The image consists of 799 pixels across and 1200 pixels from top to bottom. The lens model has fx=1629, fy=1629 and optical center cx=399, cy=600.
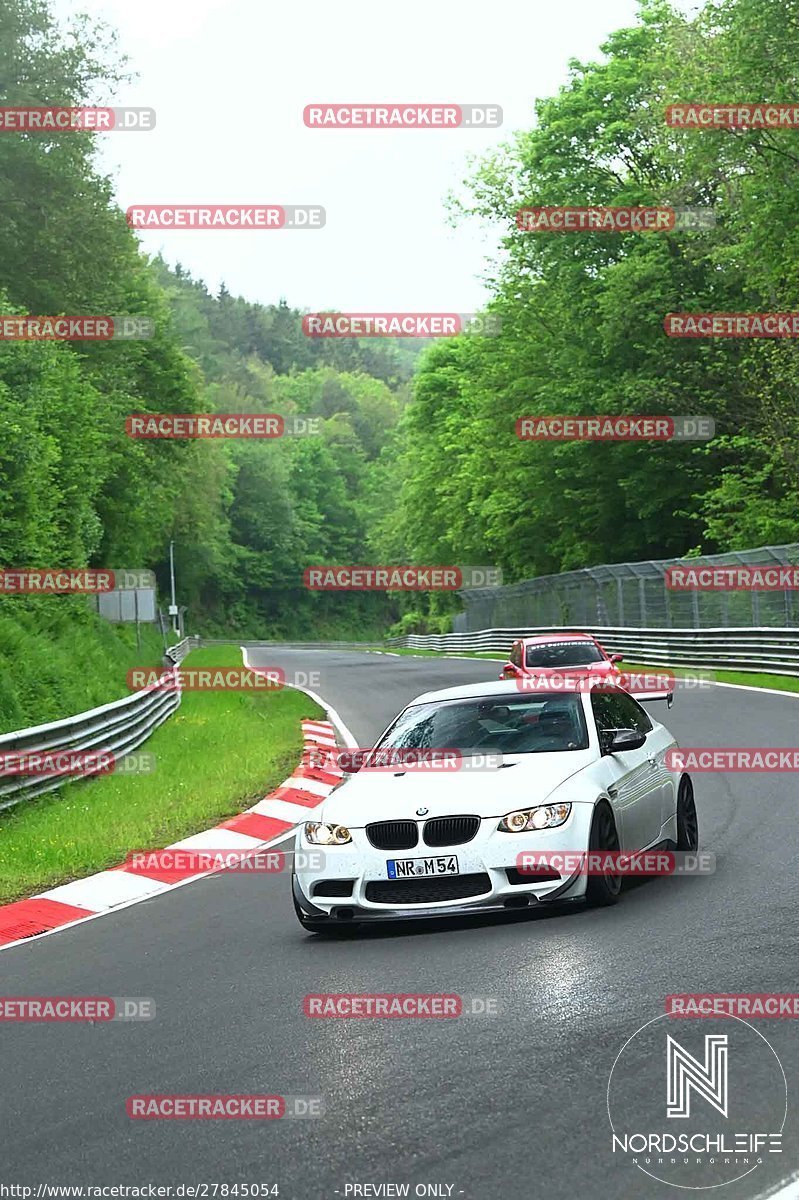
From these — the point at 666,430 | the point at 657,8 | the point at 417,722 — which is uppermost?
the point at 657,8

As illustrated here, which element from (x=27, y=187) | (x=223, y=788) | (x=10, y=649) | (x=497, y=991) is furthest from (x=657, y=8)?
(x=497, y=991)

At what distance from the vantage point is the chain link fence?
3334cm

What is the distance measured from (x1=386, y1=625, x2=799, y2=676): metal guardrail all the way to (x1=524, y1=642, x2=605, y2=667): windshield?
653cm

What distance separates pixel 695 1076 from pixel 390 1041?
57.4 inches

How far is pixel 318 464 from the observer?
155m

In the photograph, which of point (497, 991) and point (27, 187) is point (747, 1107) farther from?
point (27, 187)

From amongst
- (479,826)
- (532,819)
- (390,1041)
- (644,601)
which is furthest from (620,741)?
(644,601)

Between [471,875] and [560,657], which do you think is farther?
[560,657]

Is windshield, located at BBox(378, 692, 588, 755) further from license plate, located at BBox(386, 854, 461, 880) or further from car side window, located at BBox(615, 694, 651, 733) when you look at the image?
license plate, located at BBox(386, 854, 461, 880)

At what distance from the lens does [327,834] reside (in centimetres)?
940

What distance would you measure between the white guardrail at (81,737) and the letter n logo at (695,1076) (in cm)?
1099

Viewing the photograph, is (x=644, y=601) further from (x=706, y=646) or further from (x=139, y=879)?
(x=139, y=879)

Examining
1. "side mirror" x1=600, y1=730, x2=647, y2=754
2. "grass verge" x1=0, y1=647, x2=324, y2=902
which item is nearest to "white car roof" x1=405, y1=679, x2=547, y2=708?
"side mirror" x1=600, y1=730, x2=647, y2=754

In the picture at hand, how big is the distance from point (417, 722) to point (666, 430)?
3937 cm
